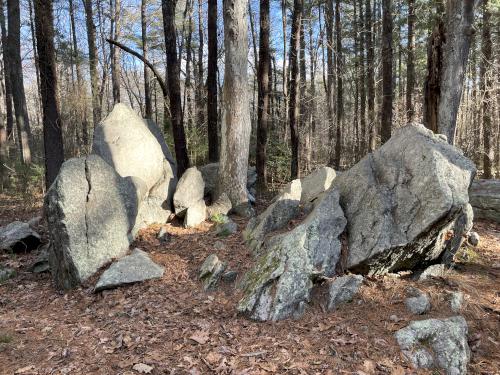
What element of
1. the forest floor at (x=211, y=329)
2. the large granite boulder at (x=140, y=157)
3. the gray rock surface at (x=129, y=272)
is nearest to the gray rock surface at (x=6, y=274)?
the forest floor at (x=211, y=329)

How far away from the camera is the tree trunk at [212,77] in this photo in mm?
10734

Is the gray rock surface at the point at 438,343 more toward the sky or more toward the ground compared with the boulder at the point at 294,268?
more toward the ground

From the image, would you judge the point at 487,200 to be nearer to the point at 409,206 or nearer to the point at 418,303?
the point at 409,206

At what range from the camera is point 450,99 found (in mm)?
7375

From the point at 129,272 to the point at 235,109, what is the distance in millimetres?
4055

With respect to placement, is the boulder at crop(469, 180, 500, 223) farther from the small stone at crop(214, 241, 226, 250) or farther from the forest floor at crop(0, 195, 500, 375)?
the small stone at crop(214, 241, 226, 250)

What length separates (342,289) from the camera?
15.1 ft

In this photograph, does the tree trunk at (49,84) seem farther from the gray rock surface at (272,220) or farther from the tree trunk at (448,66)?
the tree trunk at (448,66)

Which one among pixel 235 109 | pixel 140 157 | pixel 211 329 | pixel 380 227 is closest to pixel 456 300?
pixel 380 227

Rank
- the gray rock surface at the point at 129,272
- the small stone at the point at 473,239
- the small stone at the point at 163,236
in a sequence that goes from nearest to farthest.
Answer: the gray rock surface at the point at 129,272 < the small stone at the point at 473,239 < the small stone at the point at 163,236

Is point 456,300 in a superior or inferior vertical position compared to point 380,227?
inferior

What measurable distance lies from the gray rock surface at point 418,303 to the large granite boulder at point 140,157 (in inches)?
198

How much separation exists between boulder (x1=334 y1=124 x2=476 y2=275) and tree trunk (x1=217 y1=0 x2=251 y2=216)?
3.10 m

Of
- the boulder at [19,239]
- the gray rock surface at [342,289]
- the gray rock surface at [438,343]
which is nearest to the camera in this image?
the gray rock surface at [438,343]
